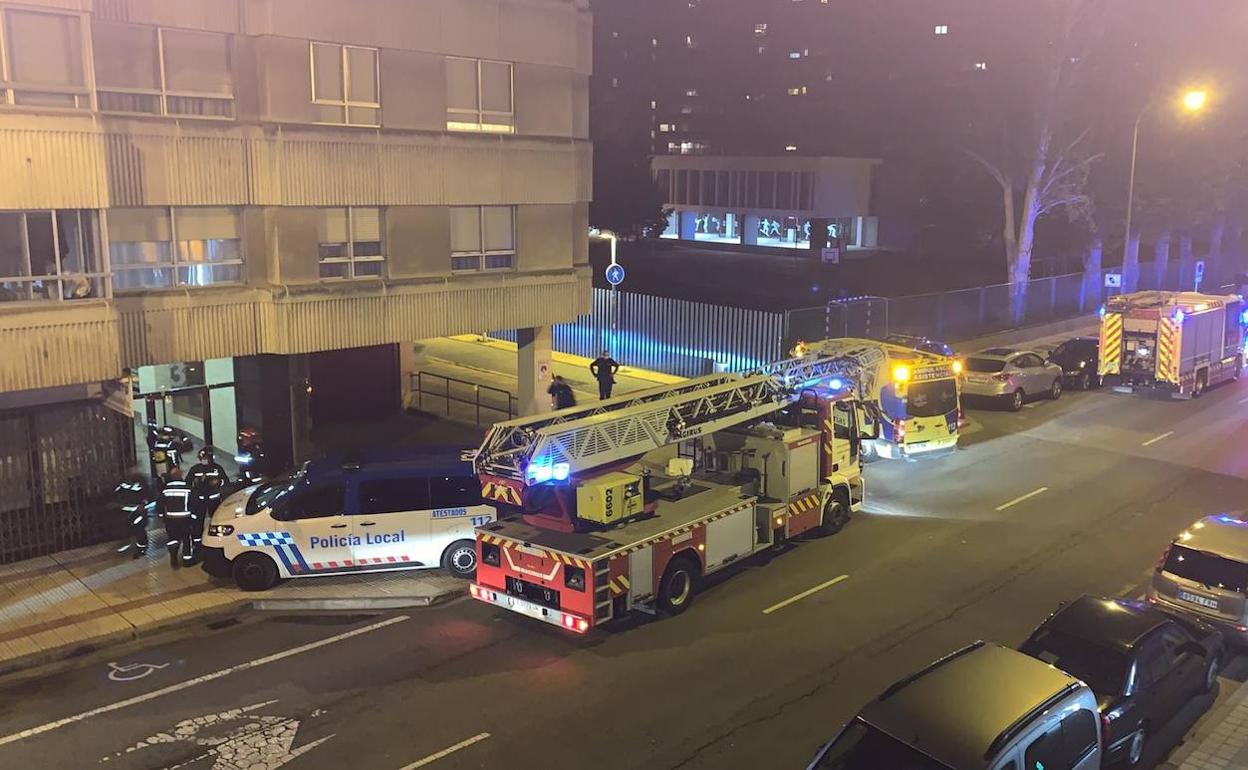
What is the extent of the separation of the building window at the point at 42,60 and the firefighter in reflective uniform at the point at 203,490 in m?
5.54

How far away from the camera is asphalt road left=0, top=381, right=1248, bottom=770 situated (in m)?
10.3

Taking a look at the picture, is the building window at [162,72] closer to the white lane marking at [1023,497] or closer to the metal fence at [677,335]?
the metal fence at [677,335]

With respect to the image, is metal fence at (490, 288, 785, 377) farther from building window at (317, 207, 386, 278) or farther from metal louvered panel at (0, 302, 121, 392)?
metal louvered panel at (0, 302, 121, 392)

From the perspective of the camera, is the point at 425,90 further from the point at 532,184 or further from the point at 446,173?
the point at 532,184

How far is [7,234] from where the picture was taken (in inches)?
591

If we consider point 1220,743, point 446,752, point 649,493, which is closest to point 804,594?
point 649,493

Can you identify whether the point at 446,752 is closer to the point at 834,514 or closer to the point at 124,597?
the point at 124,597

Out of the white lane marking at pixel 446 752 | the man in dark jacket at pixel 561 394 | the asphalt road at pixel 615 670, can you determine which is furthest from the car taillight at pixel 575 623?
the man in dark jacket at pixel 561 394

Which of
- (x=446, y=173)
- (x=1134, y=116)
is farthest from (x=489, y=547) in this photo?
(x=1134, y=116)

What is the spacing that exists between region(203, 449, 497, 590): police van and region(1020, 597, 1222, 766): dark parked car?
7619mm

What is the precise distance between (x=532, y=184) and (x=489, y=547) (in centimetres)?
1023

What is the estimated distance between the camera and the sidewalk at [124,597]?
509 inches

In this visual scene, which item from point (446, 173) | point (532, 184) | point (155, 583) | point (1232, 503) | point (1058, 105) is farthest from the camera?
point (1058, 105)

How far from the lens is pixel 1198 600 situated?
12.2 metres
